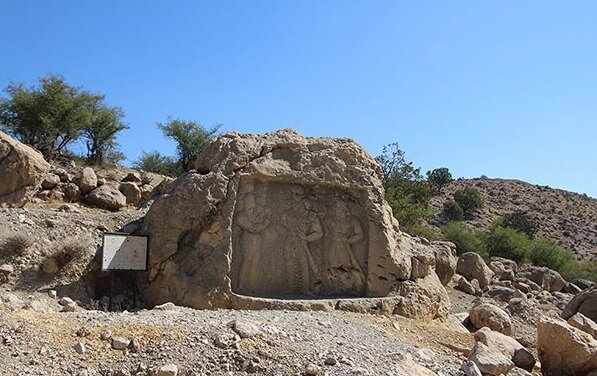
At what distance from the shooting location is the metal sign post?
33.2 feet

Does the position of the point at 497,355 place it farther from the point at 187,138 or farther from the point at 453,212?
the point at 453,212

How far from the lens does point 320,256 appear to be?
11289 millimetres

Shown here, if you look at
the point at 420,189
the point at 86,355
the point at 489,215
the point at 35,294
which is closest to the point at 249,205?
the point at 35,294

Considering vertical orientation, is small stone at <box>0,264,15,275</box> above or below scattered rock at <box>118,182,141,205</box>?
below

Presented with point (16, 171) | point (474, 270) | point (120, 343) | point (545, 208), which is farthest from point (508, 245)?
point (120, 343)

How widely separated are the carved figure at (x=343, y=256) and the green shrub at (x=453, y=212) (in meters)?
30.8

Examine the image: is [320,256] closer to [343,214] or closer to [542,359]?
[343,214]

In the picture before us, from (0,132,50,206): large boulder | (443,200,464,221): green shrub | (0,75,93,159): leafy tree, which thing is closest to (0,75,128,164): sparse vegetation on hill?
(0,75,93,159): leafy tree

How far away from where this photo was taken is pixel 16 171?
1356cm

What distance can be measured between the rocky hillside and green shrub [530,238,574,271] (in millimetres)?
7099

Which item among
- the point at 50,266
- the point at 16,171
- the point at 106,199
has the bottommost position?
the point at 50,266

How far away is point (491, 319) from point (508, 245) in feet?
68.6

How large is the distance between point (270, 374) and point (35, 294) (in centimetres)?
526

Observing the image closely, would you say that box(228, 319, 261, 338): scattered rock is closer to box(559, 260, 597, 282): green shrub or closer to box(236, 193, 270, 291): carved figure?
box(236, 193, 270, 291): carved figure
